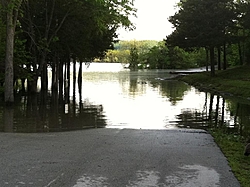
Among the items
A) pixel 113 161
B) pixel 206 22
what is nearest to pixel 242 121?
pixel 113 161

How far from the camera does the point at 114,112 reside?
18641 millimetres

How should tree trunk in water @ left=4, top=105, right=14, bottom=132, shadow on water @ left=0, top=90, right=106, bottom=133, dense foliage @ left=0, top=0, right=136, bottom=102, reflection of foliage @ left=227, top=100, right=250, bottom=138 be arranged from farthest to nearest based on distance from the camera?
dense foliage @ left=0, top=0, right=136, bottom=102, shadow on water @ left=0, top=90, right=106, bottom=133, tree trunk in water @ left=4, top=105, right=14, bottom=132, reflection of foliage @ left=227, top=100, right=250, bottom=138

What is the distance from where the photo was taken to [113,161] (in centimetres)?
729

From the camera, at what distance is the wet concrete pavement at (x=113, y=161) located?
6062 mm

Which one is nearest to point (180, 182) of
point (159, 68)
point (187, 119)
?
point (187, 119)

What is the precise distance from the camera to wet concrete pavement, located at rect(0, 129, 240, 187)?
6.06 metres

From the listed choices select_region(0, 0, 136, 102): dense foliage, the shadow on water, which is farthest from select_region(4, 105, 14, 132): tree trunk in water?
select_region(0, 0, 136, 102): dense foliage

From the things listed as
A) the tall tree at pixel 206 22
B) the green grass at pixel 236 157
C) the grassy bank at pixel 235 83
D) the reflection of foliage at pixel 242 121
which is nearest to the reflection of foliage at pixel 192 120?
the reflection of foliage at pixel 242 121

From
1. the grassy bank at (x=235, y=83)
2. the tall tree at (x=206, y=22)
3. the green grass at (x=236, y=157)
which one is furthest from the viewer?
the tall tree at (x=206, y=22)

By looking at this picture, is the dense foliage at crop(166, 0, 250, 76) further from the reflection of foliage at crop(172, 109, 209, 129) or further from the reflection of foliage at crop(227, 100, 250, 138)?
the reflection of foliage at crop(172, 109, 209, 129)

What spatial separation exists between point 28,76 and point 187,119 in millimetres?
12730

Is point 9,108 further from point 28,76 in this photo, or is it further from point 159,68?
point 159,68

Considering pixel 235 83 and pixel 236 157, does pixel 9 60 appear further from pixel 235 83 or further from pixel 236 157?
pixel 235 83

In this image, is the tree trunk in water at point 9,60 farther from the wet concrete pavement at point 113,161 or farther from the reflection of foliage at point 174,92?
the wet concrete pavement at point 113,161
